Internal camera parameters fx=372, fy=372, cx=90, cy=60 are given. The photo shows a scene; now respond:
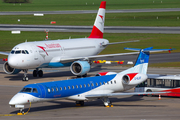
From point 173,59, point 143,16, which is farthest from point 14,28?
point 173,59

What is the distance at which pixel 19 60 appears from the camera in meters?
46.7

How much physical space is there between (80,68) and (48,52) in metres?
4.79

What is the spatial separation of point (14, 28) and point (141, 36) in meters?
42.3

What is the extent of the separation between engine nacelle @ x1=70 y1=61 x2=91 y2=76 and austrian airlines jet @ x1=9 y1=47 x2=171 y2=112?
12929 millimetres

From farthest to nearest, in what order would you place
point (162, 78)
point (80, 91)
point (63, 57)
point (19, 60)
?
point (63, 57) → point (19, 60) → point (162, 78) → point (80, 91)

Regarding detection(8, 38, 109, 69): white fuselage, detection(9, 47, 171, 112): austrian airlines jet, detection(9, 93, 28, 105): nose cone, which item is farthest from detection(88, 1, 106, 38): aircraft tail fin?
detection(9, 93, 28, 105): nose cone

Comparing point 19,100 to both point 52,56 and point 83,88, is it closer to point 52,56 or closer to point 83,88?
point 83,88

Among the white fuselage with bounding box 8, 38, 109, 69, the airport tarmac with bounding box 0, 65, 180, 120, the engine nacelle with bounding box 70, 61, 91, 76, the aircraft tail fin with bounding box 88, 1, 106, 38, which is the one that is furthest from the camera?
the aircraft tail fin with bounding box 88, 1, 106, 38

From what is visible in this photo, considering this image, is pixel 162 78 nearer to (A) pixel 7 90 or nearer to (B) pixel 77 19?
(A) pixel 7 90

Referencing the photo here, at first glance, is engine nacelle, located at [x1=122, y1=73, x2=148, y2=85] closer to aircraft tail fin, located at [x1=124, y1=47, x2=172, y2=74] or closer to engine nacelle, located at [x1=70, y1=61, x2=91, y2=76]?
aircraft tail fin, located at [x1=124, y1=47, x2=172, y2=74]

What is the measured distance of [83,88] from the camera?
1300 inches

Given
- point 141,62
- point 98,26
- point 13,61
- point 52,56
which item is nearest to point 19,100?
point 141,62

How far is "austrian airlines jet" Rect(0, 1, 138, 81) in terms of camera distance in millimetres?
47312

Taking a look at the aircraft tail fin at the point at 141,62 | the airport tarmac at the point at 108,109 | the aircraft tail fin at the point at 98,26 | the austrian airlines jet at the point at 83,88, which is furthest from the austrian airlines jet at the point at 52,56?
the austrian airlines jet at the point at 83,88
